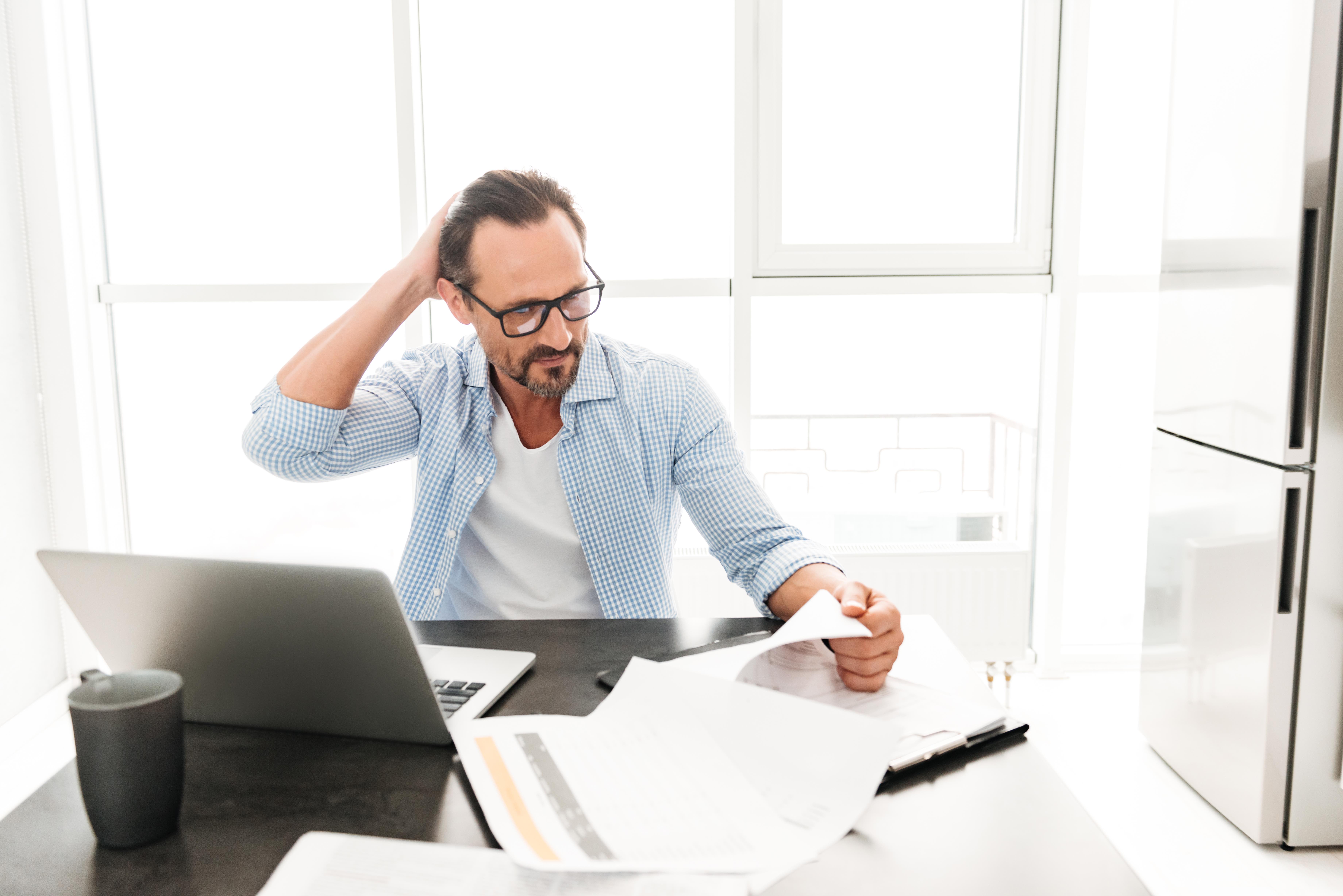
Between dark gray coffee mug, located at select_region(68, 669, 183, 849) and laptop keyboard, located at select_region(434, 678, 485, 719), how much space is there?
0.22 meters

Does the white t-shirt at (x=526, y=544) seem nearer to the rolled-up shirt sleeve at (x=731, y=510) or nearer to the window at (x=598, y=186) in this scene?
the rolled-up shirt sleeve at (x=731, y=510)

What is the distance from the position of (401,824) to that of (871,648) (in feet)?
1.40

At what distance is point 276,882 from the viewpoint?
1.93 feet

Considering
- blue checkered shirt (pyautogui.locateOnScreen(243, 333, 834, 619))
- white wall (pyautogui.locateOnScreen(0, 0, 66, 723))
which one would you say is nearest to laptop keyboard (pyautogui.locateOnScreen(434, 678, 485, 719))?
blue checkered shirt (pyautogui.locateOnScreen(243, 333, 834, 619))

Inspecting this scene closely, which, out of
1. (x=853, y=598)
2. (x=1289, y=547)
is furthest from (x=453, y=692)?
(x=1289, y=547)

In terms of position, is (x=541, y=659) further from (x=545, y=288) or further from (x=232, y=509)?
(x=232, y=509)

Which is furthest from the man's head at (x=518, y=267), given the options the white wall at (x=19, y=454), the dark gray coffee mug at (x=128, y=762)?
the white wall at (x=19, y=454)

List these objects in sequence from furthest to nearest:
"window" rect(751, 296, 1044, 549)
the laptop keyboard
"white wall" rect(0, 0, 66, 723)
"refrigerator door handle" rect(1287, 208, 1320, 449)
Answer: "window" rect(751, 296, 1044, 549)
"white wall" rect(0, 0, 66, 723)
"refrigerator door handle" rect(1287, 208, 1320, 449)
the laptop keyboard

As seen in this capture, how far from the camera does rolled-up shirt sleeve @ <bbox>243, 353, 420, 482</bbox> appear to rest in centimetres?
142

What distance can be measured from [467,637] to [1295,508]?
159 cm

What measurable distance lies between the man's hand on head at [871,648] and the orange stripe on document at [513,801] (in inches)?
12.9

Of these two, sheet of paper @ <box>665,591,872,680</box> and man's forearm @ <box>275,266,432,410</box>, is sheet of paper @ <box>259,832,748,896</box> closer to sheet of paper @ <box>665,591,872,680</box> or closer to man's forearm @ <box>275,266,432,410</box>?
sheet of paper @ <box>665,591,872,680</box>

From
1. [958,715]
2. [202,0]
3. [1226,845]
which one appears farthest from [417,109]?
[1226,845]

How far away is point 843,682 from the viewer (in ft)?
2.87
